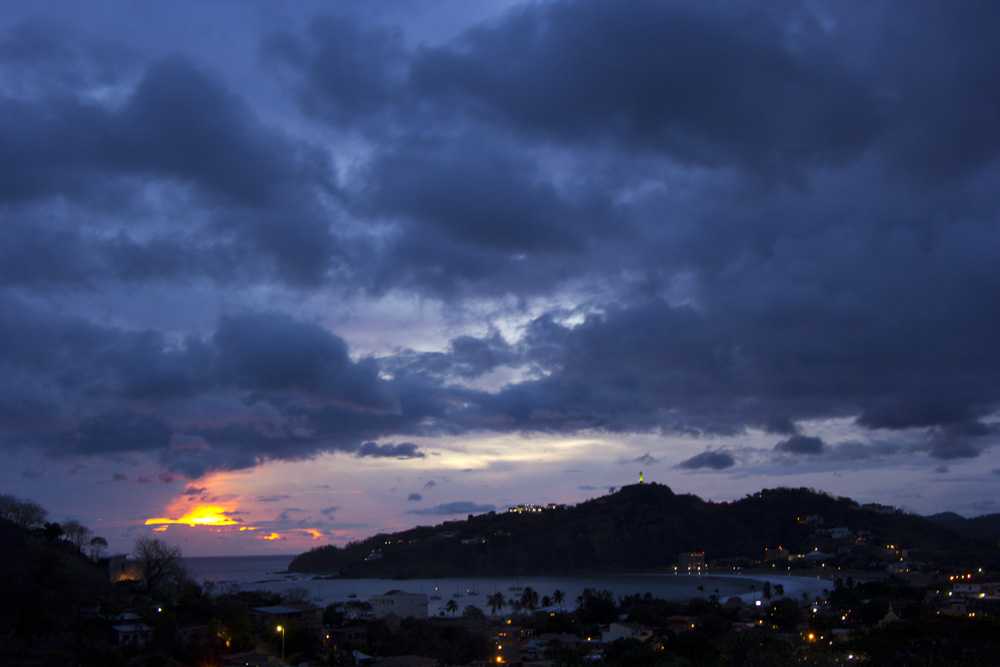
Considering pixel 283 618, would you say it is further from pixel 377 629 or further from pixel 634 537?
pixel 634 537

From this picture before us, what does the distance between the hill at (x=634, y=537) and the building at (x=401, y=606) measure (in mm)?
92381

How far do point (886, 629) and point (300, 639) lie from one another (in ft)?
75.4

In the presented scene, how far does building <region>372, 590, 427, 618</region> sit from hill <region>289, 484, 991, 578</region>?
92381 mm

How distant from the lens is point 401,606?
55.0 m

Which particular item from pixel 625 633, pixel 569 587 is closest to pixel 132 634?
pixel 625 633

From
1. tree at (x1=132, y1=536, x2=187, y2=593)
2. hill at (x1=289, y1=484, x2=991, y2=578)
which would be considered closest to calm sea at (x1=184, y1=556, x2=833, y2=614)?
hill at (x1=289, y1=484, x2=991, y2=578)

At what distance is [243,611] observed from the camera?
3581cm

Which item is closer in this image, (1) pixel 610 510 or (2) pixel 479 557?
(2) pixel 479 557

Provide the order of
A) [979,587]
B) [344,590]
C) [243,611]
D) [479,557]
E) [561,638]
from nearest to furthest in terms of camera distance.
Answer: [243,611] < [561,638] < [979,587] < [344,590] < [479,557]

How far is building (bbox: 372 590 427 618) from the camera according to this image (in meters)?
54.0

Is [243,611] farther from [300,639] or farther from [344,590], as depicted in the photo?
[344,590]

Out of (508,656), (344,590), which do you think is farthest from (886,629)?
(344,590)

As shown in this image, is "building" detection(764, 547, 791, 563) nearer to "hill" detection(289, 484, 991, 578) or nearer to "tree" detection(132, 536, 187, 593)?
"hill" detection(289, 484, 991, 578)

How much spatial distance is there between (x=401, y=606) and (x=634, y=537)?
110984 mm
